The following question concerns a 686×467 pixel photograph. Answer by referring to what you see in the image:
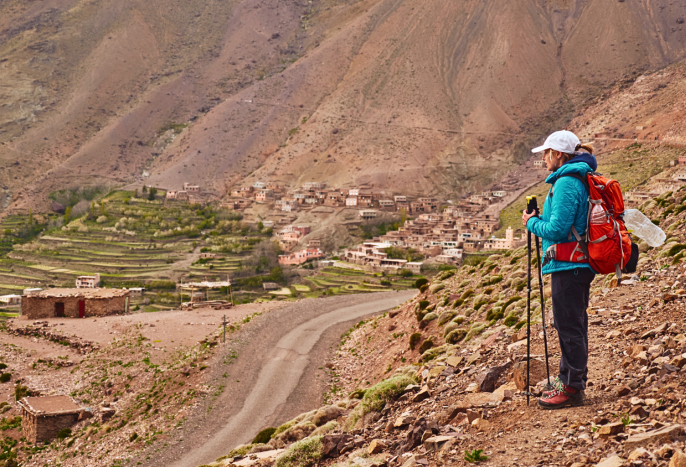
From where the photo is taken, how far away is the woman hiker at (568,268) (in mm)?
4898

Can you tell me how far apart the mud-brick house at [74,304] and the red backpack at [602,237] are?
86.4 feet

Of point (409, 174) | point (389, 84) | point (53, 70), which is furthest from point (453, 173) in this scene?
point (53, 70)

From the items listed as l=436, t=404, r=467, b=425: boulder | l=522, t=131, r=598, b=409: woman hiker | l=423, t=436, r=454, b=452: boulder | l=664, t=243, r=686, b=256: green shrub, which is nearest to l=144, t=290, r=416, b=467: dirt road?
l=436, t=404, r=467, b=425: boulder

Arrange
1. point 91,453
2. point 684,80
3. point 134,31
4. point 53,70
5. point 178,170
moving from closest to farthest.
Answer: point 91,453 < point 684,80 < point 178,170 < point 53,70 < point 134,31

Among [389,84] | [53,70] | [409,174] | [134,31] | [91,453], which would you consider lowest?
[91,453]

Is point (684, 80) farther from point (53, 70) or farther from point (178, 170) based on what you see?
point (53, 70)

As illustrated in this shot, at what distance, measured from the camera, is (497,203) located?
65.1 meters

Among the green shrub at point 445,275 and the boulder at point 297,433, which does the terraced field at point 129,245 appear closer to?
the green shrub at point 445,275

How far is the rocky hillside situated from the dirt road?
2.38m

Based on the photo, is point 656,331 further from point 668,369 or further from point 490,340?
point 490,340

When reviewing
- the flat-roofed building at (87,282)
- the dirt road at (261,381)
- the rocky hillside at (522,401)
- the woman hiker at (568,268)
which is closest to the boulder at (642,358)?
the rocky hillside at (522,401)

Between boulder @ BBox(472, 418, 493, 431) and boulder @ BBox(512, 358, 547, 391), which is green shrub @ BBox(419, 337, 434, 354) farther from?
boulder @ BBox(472, 418, 493, 431)

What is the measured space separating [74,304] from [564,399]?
2666cm

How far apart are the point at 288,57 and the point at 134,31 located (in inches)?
1215
